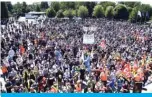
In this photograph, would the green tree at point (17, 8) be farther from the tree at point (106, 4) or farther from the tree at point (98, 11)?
the tree at point (106, 4)

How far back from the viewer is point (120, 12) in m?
9.00

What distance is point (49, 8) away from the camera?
28.7ft

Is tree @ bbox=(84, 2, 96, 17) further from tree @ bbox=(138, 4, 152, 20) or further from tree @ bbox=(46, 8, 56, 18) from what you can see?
tree @ bbox=(138, 4, 152, 20)

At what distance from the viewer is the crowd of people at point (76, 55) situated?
839 centimetres

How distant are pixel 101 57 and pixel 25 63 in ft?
6.18

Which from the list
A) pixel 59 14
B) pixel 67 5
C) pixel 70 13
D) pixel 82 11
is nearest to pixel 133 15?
pixel 82 11

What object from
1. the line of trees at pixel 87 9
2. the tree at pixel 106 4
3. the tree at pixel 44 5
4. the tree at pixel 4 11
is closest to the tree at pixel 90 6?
the line of trees at pixel 87 9

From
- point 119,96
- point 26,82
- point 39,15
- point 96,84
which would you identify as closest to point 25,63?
point 26,82

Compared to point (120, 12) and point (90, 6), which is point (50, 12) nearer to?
point (90, 6)

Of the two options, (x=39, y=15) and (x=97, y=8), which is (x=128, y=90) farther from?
(x=39, y=15)

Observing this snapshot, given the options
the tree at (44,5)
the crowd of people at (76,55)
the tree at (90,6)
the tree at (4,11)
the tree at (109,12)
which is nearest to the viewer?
the crowd of people at (76,55)

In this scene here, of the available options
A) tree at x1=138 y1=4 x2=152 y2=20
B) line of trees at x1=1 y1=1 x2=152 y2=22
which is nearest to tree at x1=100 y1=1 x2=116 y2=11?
line of trees at x1=1 y1=1 x2=152 y2=22

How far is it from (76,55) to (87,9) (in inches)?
46.5

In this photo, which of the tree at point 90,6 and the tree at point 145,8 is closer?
the tree at point 145,8
